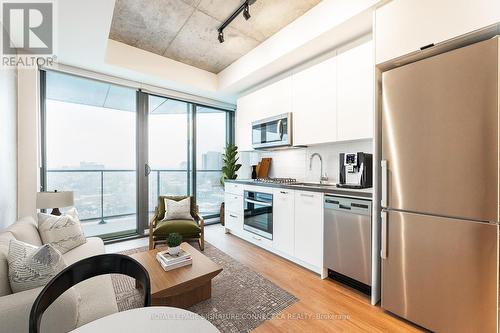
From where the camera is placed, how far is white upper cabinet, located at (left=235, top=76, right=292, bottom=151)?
3344mm

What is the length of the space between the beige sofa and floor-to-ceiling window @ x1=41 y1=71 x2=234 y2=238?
97.3 inches

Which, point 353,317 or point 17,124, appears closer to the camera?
point 353,317

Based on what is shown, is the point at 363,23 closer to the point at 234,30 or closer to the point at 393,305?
Result: the point at 234,30

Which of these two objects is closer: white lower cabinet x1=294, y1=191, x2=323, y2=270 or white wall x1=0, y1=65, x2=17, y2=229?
white wall x1=0, y1=65, x2=17, y2=229

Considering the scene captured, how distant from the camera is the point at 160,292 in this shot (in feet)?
5.28

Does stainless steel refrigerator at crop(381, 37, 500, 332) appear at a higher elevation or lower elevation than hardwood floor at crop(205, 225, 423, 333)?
higher

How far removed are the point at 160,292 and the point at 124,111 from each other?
392 centimetres

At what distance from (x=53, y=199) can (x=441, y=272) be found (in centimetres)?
363

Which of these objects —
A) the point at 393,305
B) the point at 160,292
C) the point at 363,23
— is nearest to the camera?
the point at 160,292

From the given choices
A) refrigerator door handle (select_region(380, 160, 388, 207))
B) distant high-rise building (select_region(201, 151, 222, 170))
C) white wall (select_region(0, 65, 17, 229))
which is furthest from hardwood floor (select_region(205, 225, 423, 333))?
white wall (select_region(0, 65, 17, 229))

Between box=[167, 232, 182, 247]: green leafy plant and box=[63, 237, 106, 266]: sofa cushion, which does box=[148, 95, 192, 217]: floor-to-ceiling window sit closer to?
box=[63, 237, 106, 266]: sofa cushion

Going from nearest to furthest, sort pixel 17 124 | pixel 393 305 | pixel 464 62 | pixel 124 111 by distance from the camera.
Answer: pixel 464 62 < pixel 393 305 < pixel 17 124 < pixel 124 111

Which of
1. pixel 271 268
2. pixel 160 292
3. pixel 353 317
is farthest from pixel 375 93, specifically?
pixel 160 292

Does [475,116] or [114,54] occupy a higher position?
[114,54]
